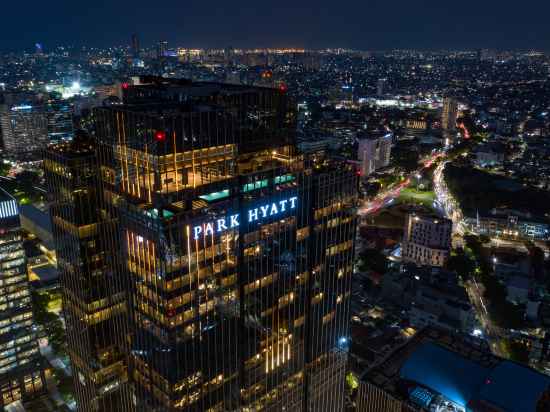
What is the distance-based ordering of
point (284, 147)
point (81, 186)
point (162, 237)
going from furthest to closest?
point (284, 147) → point (81, 186) → point (162, 237)

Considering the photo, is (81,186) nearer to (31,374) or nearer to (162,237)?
(162,237)

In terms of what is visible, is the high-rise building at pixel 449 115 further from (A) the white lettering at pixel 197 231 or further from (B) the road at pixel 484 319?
(A) the white lettering at pixel 197 231

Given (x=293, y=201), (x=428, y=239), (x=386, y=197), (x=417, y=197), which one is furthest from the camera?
(x=417, y=197)

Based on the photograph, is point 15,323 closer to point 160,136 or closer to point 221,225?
point 221,225

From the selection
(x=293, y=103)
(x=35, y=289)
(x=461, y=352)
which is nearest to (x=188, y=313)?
(x=293, y=103)

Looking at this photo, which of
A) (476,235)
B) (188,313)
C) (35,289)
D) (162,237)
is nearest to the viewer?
(162,237)

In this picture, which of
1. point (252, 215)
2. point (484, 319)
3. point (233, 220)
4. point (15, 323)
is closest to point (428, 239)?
point (484, 319)
